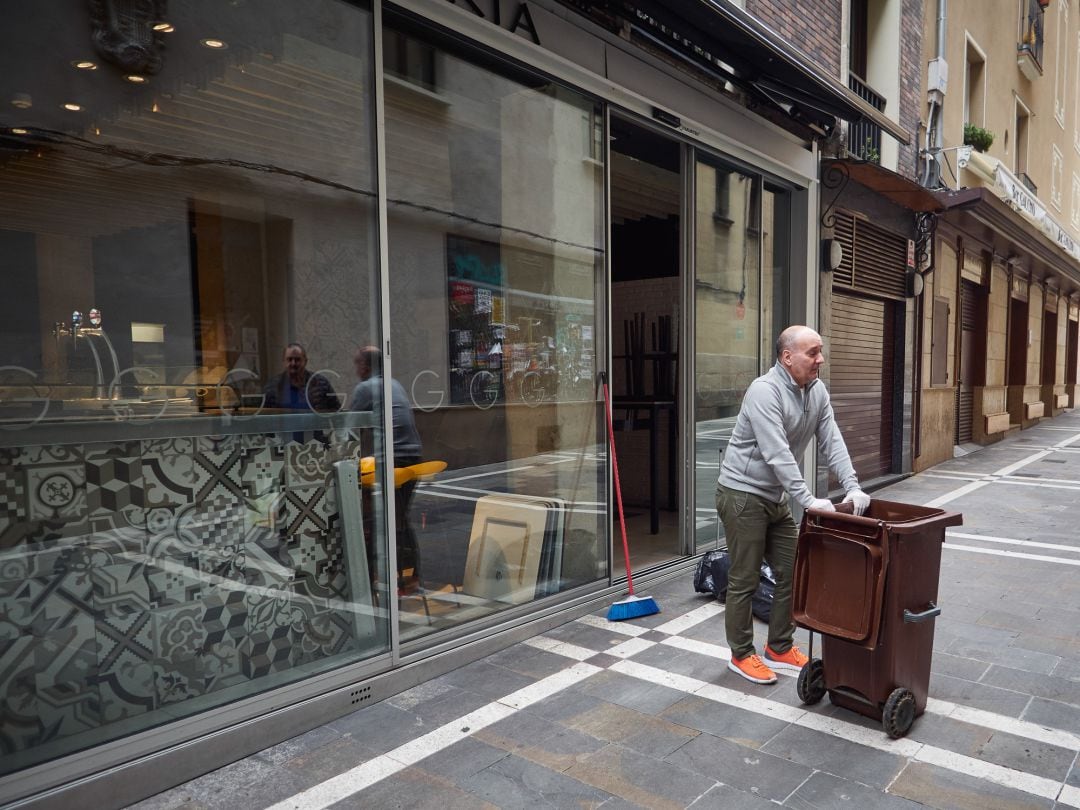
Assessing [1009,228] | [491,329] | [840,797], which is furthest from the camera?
[1009,228]

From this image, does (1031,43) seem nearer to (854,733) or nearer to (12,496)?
(854,733)

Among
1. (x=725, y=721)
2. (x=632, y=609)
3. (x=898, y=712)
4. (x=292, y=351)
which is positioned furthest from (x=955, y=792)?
(x=292, y=351)

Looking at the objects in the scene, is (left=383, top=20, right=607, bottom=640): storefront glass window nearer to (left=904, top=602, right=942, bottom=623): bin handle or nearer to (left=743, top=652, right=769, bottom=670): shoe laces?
(left=743, top=652, right=769, bottom=670): shoe laces

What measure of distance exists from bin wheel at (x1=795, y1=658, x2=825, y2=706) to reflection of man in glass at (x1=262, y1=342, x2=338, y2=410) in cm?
276

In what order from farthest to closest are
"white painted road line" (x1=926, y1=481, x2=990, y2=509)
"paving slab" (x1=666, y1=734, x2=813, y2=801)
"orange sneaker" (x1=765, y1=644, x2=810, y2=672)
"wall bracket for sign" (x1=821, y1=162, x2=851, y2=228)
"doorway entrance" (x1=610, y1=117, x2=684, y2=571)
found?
"white painted road line" (x1=926, y1=481, x2=990, y2=509) < "wall bracket for sign" (x1=821, y1=162, x2=851, y2=228) < "doorway entrance" (x1=610, y1=117, x2=684, y2=571) < "orange sneaker" (x1=765, y1=644, x2=810, y2=672) < "paving slab" (x1=666, y1=734, x2=813, y2=801)

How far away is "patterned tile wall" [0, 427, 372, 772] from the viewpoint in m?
2.90

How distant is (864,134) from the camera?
10.9 metres

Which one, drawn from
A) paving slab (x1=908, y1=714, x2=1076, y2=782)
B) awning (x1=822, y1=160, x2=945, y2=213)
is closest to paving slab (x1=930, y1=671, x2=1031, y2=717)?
paving slab (x1=908, y1=714, x2=1076, y2=782)

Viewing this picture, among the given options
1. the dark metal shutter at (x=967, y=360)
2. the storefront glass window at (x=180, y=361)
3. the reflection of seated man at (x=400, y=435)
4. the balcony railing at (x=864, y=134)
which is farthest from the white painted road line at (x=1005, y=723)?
the dark metal shutter at (x=967, y=360)

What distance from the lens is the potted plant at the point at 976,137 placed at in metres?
14.2

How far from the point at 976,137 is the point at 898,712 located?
46.8ft

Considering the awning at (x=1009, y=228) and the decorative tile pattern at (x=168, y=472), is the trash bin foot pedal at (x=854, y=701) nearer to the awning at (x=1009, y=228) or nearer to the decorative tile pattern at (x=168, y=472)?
the decorative tile pattern at (x=168, y=472)

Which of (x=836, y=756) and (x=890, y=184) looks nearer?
(x=836, y=756)

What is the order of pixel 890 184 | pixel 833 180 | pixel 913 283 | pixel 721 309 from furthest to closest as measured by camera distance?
pixel 913 283
pixel 890 184
pixel 833 180
pixel 721 309
